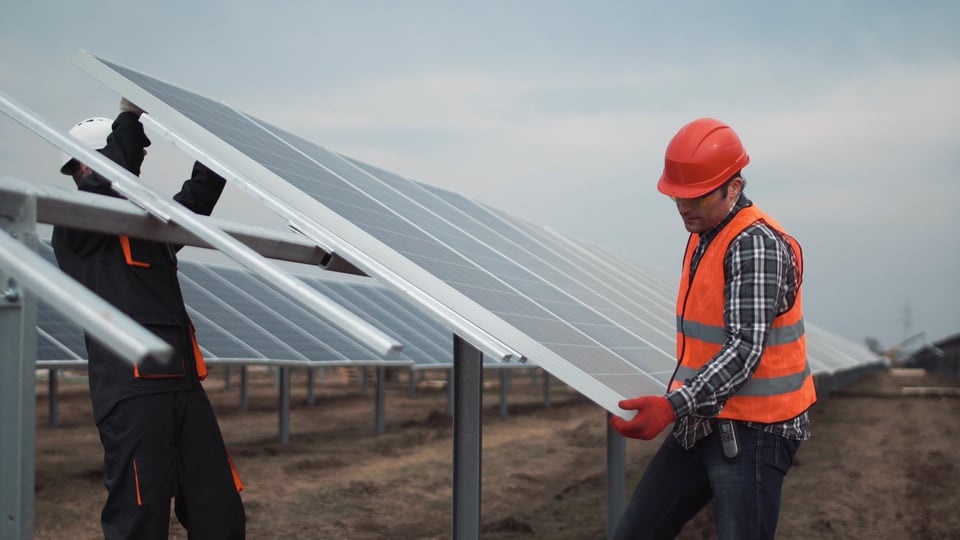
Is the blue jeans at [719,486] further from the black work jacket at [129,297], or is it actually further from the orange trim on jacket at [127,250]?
the orange trim on jacket at [127,250]

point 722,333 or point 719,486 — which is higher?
point 722,333

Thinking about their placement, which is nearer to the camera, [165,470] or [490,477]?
[165,470]

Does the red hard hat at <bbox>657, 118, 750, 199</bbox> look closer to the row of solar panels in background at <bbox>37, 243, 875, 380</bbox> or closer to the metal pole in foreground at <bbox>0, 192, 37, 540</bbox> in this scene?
the metal pole in foreground at <bbox>0, 192, 37, 540</bbox>

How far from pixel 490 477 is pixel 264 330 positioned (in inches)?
156

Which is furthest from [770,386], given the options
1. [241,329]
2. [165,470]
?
[241,329]

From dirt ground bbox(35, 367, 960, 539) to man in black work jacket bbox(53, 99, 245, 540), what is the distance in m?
5.44

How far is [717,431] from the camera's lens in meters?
3.85

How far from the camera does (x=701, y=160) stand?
3857 millimetres

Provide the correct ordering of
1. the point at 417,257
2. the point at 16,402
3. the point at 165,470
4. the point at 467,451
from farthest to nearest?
the point at 467,451
the point at 417,257
the point at 165,470
the point at 16,402

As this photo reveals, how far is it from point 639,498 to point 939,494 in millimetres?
10387

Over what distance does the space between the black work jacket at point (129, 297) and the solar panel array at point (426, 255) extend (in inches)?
22.1

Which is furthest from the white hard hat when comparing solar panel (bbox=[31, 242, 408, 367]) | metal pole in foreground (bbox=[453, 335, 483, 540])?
solar panel (bbox=[31, 242, 408, 367])

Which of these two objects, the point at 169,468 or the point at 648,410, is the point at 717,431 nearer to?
the point at 648,410

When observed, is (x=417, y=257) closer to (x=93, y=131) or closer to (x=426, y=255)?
(x=426, y=255)
